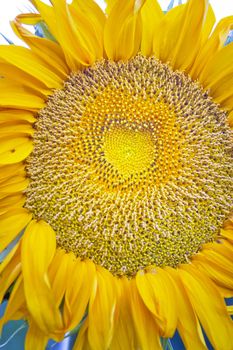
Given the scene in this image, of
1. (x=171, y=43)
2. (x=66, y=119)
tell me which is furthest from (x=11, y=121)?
(x=171, y=43)

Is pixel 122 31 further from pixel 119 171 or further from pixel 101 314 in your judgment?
pixel 101 314

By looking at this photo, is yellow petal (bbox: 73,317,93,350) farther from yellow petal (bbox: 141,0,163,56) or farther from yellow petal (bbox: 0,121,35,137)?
yellow petal (bbox: 141,0,163,56)

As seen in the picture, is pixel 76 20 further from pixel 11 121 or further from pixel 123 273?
pixel 123 273

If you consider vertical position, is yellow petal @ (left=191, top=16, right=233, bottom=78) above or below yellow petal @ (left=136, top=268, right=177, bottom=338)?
above

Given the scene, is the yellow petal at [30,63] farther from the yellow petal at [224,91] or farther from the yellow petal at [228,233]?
the yellow petal at [228,233]

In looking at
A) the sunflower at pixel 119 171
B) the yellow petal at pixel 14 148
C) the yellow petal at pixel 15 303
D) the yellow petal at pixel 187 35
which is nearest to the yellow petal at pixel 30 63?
the sunflower at pixel 119 171

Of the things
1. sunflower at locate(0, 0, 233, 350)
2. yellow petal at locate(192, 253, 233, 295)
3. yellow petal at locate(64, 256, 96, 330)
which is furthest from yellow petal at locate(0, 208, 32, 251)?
yellow petal at locate(192, 253, 233, 295)

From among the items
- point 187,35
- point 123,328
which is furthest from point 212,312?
point 187,35
